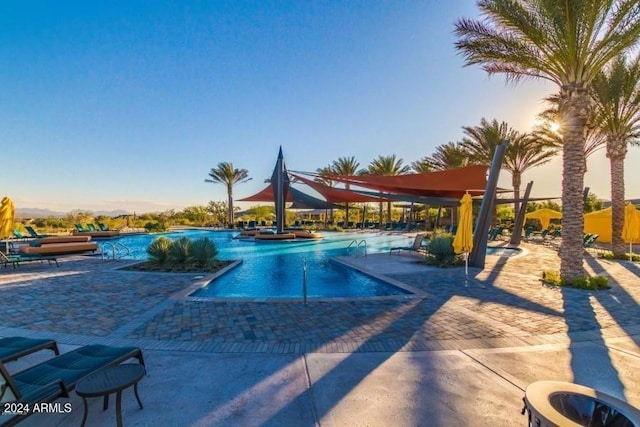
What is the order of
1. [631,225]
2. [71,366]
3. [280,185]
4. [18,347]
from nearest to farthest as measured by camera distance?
[71,366], [18,347], [631,225], [280,185]

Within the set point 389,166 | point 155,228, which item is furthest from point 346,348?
point 389,166

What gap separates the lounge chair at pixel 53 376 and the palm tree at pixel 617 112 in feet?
50.1

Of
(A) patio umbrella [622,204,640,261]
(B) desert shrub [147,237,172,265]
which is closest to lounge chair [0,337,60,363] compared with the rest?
(B) desert shrub [147,237,172,265]

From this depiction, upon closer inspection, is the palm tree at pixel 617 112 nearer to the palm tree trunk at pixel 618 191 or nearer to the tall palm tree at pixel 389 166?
the palm tree trunk at pixel 618 191

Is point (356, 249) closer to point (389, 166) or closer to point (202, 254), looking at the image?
point (202, 254)

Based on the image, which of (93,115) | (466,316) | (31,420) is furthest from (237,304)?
(93,115)

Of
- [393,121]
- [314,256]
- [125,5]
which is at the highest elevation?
[125,5]

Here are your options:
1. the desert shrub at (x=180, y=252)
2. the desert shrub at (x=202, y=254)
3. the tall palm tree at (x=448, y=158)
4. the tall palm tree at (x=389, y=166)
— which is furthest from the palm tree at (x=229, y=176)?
the desert shrub at (x=202, y=254)

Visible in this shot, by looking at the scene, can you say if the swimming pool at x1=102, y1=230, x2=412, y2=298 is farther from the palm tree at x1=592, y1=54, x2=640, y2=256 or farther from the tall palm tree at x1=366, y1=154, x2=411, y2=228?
the tall palm tree at x1=366, y1=154, x2=411, y2=228

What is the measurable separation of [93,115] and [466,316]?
23.7 meters

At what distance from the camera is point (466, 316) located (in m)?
5.01

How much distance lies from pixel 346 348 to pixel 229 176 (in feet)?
113

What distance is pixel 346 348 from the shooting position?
3830 millimetres

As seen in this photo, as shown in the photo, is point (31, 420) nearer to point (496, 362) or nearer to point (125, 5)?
point (496, 362)
